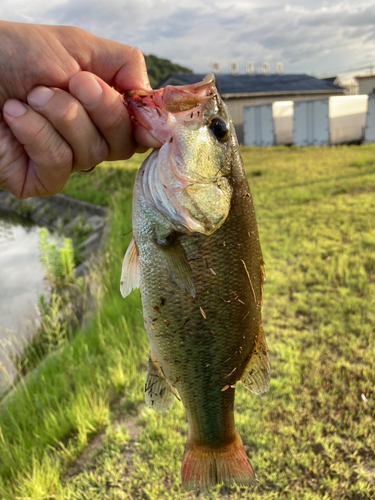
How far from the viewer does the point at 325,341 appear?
13.6 feet

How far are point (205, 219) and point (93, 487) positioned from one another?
8.22 ft

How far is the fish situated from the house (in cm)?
2325

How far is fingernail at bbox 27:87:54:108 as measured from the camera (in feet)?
5.39

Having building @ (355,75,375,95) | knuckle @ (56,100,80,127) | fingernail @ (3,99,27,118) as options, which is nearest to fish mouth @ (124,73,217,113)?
knuckle @ (56,100,80,127)

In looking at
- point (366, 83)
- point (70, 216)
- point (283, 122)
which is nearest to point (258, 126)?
point (283, 122)

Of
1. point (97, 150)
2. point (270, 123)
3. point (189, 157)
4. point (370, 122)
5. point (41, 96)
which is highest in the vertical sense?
point (270, 123)

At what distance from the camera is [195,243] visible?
158cm

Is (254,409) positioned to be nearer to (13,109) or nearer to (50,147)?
(50,147)

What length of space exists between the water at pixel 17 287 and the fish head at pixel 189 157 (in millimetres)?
3790

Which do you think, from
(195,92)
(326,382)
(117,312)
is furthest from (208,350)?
(117,312)

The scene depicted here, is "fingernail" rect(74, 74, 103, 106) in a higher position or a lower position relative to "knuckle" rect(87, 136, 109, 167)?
higher

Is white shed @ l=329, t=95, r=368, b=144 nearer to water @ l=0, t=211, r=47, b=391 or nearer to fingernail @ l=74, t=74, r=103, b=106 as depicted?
water @ l=0, t=211, r=47, b=391

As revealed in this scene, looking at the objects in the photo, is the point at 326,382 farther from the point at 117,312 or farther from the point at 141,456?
the point at 117,312

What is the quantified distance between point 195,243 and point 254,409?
2458 millimetres
